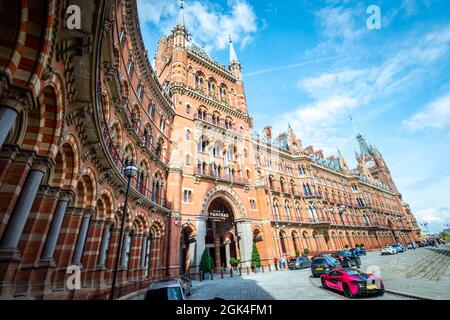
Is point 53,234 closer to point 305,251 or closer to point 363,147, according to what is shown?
point 305,251

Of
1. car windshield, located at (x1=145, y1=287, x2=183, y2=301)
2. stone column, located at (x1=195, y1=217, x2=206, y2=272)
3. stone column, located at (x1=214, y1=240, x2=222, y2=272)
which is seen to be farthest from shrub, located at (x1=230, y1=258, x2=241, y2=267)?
car windshield, located at (x1=145, y1=287, x2=183, y2=301)

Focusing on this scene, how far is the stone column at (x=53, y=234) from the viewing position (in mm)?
7410

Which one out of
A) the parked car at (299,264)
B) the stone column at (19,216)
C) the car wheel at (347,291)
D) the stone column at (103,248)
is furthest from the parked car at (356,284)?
the parked car at (299,264)

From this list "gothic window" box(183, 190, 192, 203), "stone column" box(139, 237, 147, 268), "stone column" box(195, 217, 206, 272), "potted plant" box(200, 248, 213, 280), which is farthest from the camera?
"gothic window" box(183, 190, 192, 203)

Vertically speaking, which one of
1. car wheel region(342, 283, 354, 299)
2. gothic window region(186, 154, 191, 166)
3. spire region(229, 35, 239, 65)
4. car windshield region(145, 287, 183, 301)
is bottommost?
car wheel region(342, 283, 354, 299)

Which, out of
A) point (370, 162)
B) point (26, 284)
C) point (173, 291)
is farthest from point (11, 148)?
point (370, 162)

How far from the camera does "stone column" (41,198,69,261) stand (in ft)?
24.3

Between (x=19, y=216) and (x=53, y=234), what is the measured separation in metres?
2.40

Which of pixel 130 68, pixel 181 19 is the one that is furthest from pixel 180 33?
pixel 130 68

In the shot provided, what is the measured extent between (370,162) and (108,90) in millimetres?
90281

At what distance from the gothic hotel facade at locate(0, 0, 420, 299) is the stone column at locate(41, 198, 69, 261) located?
39 millimetres

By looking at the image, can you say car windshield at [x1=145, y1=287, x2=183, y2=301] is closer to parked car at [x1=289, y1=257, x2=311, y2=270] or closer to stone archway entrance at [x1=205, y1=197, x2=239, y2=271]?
stone archway entrance at [x1=205, y1=197, x2=239, y2=271]

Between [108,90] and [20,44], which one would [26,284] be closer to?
[20,44]
